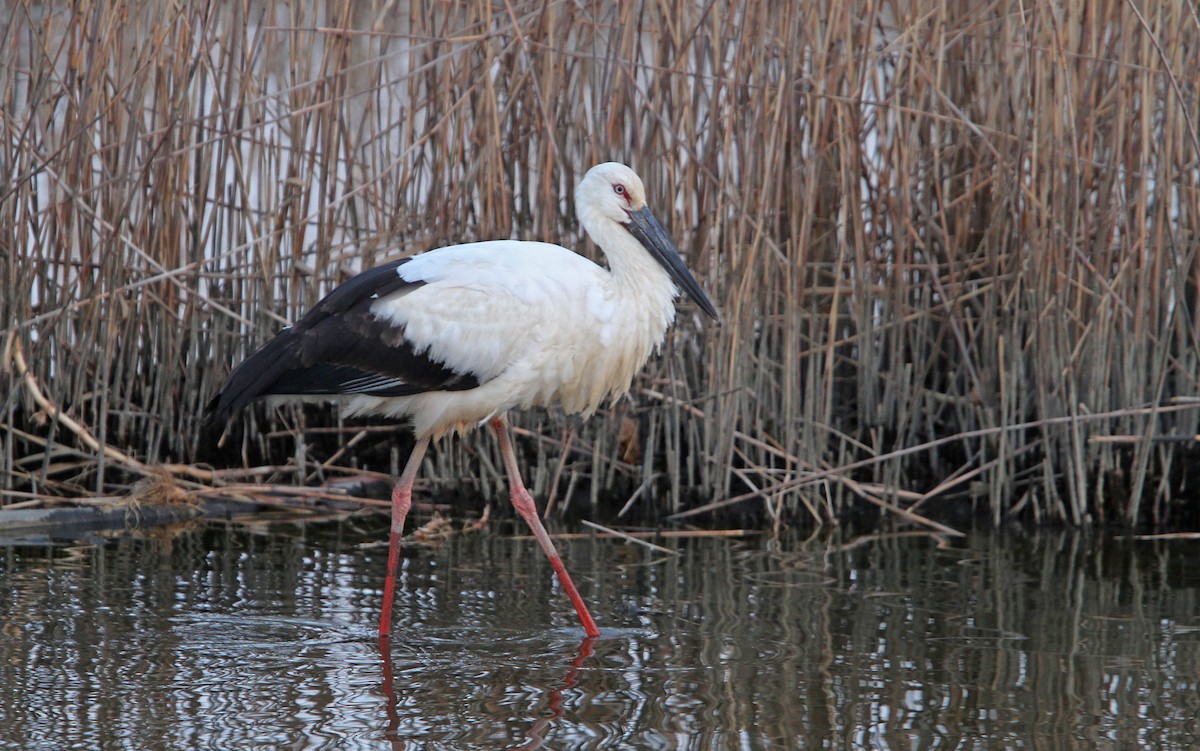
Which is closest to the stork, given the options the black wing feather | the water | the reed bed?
the black wing feather

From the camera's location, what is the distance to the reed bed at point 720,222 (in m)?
5.52

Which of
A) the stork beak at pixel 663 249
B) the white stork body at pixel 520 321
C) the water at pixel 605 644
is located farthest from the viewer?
the stork beak at pixel 663 249

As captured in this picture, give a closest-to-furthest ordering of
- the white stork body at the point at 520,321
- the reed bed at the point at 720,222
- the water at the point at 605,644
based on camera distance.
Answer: the water at the point at 605,644 → the white stork body at the point at 520,321 → the reed bed at the point at 720,222

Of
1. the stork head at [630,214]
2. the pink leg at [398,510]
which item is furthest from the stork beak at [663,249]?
the pink leg at [398,510]

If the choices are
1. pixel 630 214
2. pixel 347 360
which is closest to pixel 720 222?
pixel 630 214

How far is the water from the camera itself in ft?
11.7

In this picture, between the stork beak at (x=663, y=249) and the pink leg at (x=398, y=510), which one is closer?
the pink leg at (x=398, y=510)

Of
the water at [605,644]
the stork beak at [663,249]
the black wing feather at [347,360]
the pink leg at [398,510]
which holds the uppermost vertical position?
the stork beak at [663,249]

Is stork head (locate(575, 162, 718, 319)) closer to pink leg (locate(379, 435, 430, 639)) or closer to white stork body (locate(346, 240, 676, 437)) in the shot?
white stork body (locate(346, 240, 676, 437))

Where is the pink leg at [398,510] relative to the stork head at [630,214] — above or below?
below

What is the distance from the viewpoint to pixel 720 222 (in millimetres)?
5648

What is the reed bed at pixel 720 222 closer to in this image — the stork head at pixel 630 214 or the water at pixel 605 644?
the water at pixel 605 644

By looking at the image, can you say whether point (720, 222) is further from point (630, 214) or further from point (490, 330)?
point (490, 330)

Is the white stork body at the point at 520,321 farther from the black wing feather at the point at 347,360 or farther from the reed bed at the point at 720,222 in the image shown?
the reed bed at the point at 720,222
